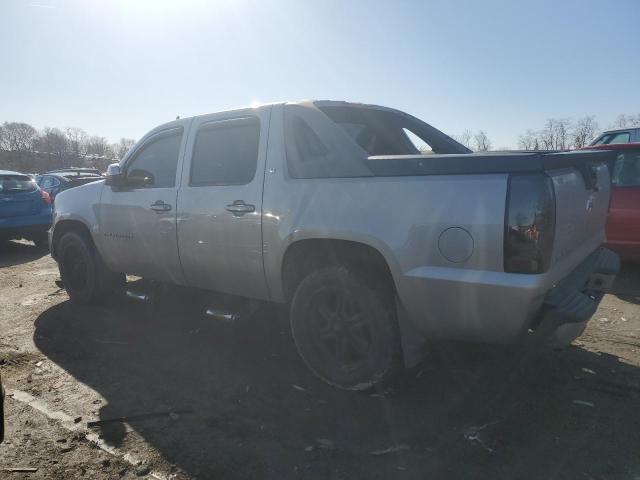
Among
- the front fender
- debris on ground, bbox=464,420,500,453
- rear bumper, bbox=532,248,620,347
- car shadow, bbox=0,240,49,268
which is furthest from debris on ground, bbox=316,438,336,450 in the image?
car shadow, bbox=0,240,49,268

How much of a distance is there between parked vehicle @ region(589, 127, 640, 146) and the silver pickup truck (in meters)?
8.03

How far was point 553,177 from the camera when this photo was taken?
252 centimetres

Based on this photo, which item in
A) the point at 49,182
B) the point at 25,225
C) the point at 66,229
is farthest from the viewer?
the point at 49,182

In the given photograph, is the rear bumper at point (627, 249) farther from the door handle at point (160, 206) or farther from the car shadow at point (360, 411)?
→ the door handle at point (160, 206)

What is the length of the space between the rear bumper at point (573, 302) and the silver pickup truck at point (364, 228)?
0.01 metres

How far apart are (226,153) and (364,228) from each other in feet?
5.30

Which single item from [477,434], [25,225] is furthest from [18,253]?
[477,434]

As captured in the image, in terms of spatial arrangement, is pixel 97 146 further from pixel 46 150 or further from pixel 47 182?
pixel 47 182

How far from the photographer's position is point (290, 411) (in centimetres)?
308

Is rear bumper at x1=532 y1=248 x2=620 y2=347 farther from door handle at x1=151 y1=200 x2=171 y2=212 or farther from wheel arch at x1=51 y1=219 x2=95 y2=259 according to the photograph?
wheel arch at x1=51 y1=219 x2=95 y2=259

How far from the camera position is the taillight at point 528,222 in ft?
7.95

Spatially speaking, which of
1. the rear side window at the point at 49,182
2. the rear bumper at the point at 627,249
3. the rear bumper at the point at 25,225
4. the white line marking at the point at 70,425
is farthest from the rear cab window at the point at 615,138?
the rear side window at the point at 49,182

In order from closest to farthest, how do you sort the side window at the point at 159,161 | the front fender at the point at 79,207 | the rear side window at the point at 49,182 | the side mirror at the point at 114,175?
the side window at the point at 159,161 < the side mirror at the point at 114,175 < the front fender at the point at 79,207 < the rear side window at the point at 49,182

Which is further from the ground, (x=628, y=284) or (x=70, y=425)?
(x=628, y=284)
